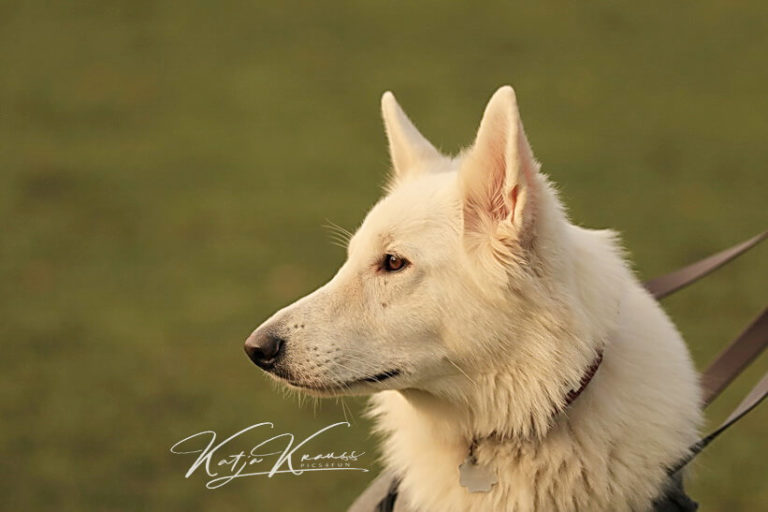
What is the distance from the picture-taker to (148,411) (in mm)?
6656

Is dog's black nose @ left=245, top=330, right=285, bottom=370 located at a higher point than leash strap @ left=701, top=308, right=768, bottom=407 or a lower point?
higher

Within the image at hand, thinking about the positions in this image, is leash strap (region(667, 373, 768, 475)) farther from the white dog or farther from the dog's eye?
the dog's eye

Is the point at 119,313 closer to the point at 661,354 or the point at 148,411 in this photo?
the point at 148,411

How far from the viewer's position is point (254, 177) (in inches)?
468

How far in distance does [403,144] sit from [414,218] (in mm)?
476

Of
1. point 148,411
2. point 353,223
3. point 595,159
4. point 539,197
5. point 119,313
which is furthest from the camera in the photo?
point 595,159

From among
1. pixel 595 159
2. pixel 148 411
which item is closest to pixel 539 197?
pixel 148 411

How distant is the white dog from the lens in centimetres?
284

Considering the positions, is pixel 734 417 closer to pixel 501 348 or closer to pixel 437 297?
pixel 501 348

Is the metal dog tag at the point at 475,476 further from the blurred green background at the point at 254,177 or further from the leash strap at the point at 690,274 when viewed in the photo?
the leash strap at the point at 690,274

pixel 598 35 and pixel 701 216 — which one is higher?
pixel 598 35

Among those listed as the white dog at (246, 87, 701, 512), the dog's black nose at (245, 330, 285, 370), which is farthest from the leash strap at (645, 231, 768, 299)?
the dog's black nose at (245, 330, 285, 370)

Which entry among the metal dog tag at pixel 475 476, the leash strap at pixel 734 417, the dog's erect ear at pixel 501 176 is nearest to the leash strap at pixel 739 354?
the leash strap at pixel 734 417

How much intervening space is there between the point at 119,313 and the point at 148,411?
74.7 inches
